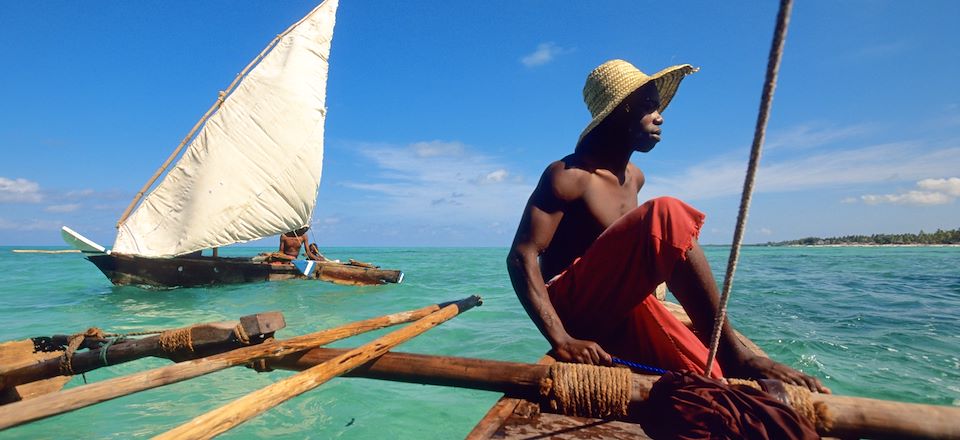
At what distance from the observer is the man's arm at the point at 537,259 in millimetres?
1752

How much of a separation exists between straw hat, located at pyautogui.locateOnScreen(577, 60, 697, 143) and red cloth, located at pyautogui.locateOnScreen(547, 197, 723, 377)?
0.72 metres

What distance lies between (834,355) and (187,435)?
6.11 m

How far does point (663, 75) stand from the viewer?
87.4 inches

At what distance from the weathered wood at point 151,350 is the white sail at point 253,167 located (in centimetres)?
1115

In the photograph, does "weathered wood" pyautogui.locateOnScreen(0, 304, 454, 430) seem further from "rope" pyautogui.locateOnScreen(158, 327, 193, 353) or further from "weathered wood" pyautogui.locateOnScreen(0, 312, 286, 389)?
"rope" pyautogui.locateOnScreen(158, 327, 193, 353)

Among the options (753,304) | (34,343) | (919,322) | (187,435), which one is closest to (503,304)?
(753,304)

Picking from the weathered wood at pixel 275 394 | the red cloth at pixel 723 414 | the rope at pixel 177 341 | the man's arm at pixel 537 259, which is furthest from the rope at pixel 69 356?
the red cloth at pixel 723 414

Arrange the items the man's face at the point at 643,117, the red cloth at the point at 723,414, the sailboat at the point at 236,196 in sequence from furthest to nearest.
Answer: the sailboat at the point at 236,196 < the man's face at the point at 643,117 < the red cloth at the point at 723,414

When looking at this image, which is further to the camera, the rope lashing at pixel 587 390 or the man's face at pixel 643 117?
the man's face at pixel 643 117

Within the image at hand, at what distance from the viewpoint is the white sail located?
40.3ft

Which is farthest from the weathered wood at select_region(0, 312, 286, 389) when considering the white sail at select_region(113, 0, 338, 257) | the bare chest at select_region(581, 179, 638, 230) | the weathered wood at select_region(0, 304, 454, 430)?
the white sail at select_region(113, 0, 338, 257)

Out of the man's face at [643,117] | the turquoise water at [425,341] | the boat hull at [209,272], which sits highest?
the man's face at [643,117]

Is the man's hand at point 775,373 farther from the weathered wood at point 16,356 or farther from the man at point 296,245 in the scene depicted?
the man at point 296,245

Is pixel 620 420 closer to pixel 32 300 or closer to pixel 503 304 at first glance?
pixel 503 304
